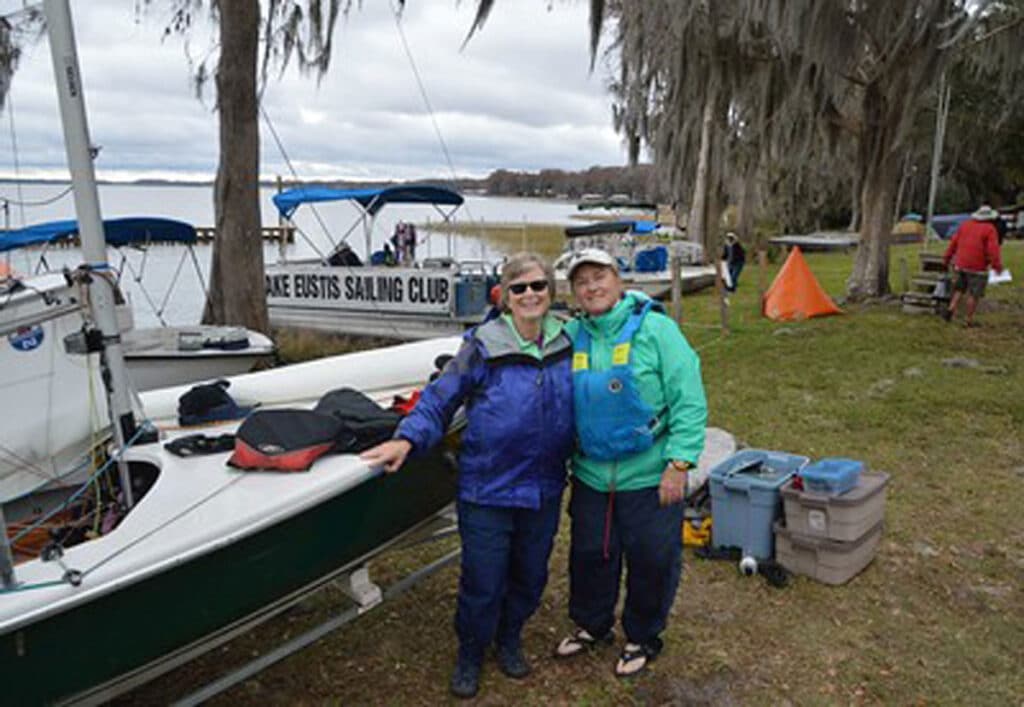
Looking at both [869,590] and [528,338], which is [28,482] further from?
[869,590]

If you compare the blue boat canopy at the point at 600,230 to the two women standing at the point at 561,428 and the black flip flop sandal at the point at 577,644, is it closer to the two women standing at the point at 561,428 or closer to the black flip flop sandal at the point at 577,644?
the black flip flop sandal at the point at 577,644

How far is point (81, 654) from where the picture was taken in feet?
7.51

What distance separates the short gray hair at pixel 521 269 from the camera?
2971mm

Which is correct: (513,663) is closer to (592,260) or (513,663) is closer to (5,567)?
(592,260)

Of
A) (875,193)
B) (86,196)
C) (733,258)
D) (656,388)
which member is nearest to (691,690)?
(656,388)

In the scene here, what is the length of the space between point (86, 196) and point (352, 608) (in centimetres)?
201

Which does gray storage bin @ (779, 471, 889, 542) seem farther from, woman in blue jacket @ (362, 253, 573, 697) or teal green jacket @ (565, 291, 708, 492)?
woman in blue jacket @ (362, 253, 573, 697)

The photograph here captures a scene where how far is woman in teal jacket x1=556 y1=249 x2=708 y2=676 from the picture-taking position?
9.45 ft

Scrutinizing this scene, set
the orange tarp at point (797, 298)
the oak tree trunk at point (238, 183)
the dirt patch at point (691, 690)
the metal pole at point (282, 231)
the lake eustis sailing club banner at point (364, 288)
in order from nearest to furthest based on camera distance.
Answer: the dirt patch at point (691, 690), the oak tree trunk at point (238, 183), the lake eustis sailing club banner at point (364, 288), the orange tarp at point (797, 298), the metal pole at point (282, 231)

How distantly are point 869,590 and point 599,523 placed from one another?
181cm

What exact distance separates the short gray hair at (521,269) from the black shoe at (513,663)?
1478 mm

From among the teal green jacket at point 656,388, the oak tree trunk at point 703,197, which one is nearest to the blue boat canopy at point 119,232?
the teal green jacket at point 656,388

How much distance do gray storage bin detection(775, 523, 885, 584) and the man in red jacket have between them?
786cm

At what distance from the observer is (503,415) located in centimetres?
286
